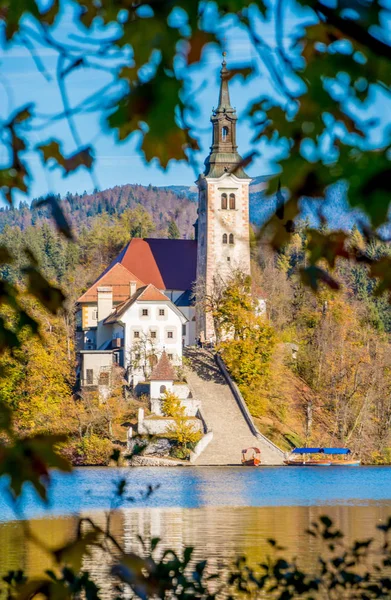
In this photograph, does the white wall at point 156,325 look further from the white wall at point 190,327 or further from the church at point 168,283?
the white wall at point 190,327

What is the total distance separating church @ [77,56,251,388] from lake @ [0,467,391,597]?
50.3 feet

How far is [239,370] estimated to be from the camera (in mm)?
54781

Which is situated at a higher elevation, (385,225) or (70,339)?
(70,339)

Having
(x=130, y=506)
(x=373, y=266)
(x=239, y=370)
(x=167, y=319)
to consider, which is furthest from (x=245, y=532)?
(x=167, y=319)

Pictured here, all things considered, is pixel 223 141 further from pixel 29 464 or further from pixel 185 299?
pixel 29 464

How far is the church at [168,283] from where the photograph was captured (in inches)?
2281

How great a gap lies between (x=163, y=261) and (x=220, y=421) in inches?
903

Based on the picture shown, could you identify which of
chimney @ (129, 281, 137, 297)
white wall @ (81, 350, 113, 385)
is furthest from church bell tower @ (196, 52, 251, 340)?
white wall @ (81, 350, 113, 385)

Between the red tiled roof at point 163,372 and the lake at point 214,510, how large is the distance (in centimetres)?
968

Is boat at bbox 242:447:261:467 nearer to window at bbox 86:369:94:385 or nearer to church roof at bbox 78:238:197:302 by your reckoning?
window at bbox 86:369:94:385

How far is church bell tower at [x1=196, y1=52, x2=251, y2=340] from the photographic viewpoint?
6562 cm

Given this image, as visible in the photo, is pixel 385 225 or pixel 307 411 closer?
pixel 385 225

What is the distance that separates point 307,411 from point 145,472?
48.7 feet

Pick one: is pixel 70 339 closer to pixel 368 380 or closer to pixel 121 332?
pixel 121 332
